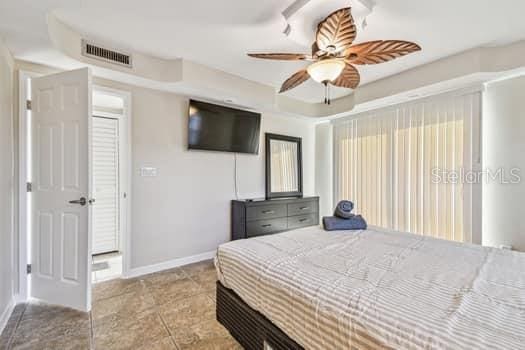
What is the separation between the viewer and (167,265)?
3201 mm

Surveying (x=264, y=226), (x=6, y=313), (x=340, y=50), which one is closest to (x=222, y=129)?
(x=264, y=226)

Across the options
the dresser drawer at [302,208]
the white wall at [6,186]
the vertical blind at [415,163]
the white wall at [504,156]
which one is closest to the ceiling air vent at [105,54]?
Result: the white wall at [6,186]

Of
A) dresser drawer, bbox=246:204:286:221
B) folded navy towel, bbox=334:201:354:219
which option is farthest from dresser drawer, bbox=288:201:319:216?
folded navy towel, bbox=334:201:354:219

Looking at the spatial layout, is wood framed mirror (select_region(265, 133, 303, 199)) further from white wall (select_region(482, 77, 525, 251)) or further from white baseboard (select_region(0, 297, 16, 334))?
white baseboard (select_region(0, 297, 16, 334))

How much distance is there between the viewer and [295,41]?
2.32 m

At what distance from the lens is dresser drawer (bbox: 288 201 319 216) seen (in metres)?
4.07

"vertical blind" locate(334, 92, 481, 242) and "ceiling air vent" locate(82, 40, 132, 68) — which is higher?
"ceiling air vent" locate(82, 40, 132, 68)

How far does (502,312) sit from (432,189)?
2.63 m

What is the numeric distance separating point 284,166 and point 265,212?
1091 millimetres

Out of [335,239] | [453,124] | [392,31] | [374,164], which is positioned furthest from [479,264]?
[374,164]

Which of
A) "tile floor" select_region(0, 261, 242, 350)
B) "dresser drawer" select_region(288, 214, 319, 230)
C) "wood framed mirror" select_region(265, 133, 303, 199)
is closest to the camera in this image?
"tile floor" select_region(0, 261, 242, 350)

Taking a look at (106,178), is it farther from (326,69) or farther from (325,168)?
(325,168)

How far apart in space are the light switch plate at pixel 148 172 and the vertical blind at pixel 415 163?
3075mm

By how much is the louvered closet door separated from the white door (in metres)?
1.39
